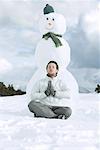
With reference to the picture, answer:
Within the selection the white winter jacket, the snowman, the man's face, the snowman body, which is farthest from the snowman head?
the white winter jacket

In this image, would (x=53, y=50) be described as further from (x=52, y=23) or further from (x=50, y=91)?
(x=50, y=91)

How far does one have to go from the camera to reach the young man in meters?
5.80

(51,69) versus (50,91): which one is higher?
(51,69)

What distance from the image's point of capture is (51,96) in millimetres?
5887

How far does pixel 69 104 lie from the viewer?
6.09 meters

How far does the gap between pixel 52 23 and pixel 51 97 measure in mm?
1191

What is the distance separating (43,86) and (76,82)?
664 mm

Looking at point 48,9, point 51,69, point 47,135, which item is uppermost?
A: point 48,9

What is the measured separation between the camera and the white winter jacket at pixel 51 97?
5887 mm

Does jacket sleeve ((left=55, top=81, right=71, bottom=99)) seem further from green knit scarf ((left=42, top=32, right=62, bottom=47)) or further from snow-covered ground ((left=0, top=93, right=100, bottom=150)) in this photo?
snow-covered ground ((left=0, top=93, right=100, bottom=150))

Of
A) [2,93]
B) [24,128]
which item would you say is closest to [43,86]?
[24,128]

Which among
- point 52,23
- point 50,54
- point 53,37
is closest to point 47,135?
point 50,54

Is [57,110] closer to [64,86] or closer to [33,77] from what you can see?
[64,86]

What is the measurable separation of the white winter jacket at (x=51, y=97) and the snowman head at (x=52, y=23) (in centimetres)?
88
